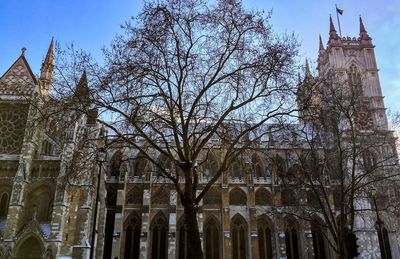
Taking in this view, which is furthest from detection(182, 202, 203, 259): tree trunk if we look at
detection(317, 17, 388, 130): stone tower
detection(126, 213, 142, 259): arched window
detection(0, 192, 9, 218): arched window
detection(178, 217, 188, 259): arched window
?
detection(317, 17, 388, 130): stone tower

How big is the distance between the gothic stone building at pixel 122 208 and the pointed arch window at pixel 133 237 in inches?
3.9

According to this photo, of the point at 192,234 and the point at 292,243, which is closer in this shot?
the point at 192,234

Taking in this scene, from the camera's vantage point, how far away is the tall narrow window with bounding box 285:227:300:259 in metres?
40.0

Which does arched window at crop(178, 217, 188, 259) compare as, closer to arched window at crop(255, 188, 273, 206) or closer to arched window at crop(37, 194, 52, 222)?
arched window at crop(255, 188, 273, 206)

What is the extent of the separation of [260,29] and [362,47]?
39135mm

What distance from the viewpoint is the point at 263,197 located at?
139ft

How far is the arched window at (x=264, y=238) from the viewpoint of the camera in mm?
39938

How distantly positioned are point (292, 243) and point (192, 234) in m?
28.5

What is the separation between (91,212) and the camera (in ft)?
108

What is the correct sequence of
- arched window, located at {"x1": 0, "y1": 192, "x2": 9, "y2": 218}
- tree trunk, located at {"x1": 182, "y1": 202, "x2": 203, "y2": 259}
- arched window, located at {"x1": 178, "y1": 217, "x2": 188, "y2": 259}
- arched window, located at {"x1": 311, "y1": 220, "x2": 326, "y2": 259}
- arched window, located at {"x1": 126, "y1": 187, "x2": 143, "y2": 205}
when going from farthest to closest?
arched window, located at {"x1": 126, "y1": 187, "x2": 143, "y2": 205}
arched window, located at {"x1": 311, "y1": 220, "x2": 326, "y2": 259}
arched window, located at {"x1": 178, "y1": 217, "x2": 188, "y2": 259}
arched window, located at {"x1": 0, "y1": 192, "x2": 9, "y2": 218}
tree trunk, located at {"x1": 182, "y1": 202, "x2": 203, "y2": 259}

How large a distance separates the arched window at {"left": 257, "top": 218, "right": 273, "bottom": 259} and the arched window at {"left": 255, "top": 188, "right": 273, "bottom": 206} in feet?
6.13

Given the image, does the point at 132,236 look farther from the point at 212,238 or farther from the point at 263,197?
the point at 263,197

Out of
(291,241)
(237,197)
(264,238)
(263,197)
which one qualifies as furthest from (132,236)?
(291,241)

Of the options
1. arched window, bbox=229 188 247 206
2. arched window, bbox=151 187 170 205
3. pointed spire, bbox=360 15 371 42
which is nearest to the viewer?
arched window, bbox=151 187 170 205
